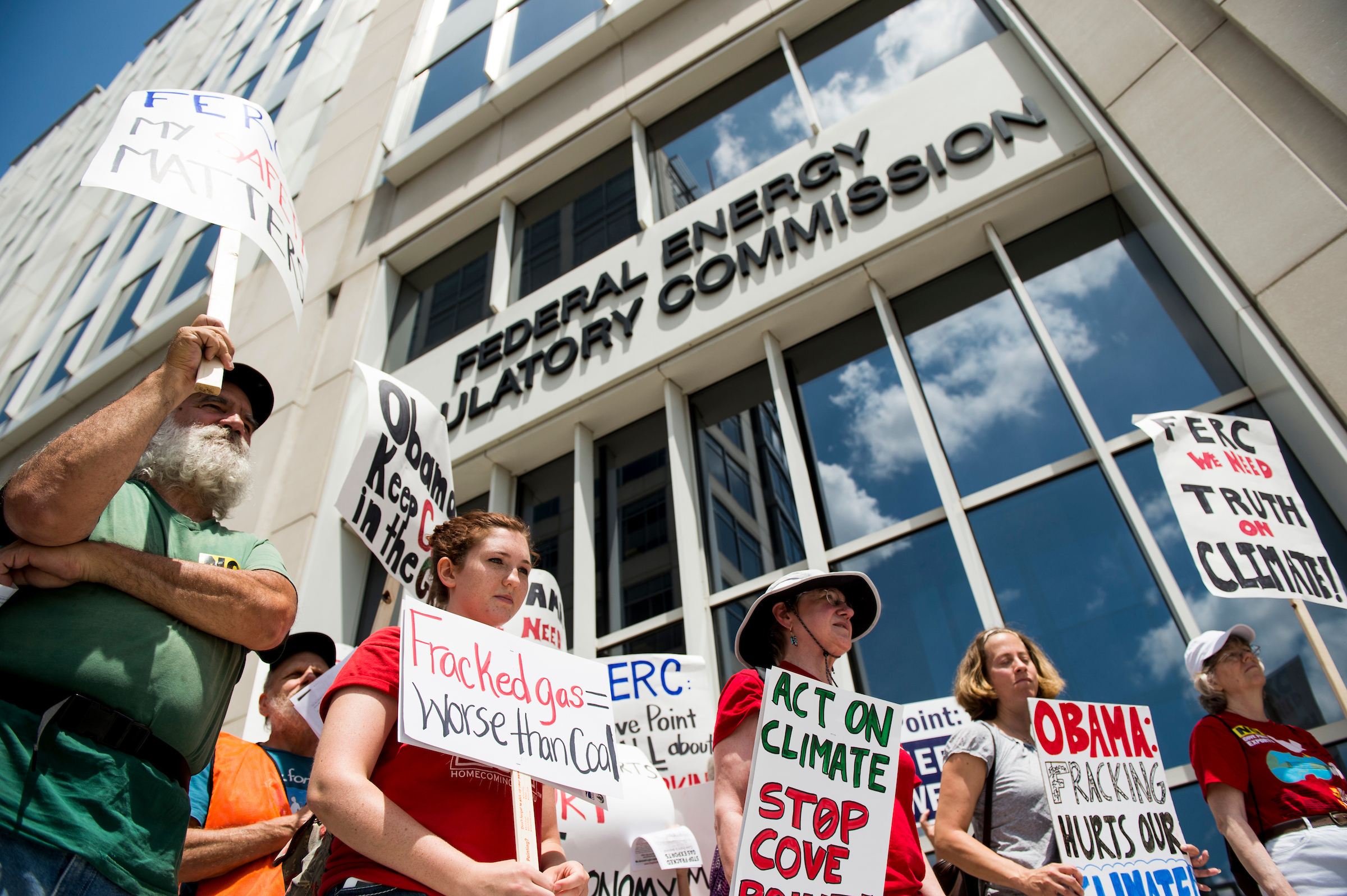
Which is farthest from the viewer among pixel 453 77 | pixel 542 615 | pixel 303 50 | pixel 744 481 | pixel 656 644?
pixel 303 50

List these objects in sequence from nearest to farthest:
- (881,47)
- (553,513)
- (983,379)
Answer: (983,379) < (553,513) < (881,47)

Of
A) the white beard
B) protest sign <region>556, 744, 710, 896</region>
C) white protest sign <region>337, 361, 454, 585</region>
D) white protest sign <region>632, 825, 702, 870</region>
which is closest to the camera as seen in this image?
the white beard

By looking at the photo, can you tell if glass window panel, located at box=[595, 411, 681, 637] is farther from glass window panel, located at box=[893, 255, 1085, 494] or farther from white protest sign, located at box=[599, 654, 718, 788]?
glass window panel, located at box=[893, 255, 1085, 494]

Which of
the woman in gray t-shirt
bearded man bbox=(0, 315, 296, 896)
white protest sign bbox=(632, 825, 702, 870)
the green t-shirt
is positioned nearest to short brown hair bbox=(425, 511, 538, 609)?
bearded man bbox=(0, 315, 296, 896)

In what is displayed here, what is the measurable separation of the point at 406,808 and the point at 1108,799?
2370 mm

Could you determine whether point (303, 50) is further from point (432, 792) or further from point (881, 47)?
point (432, 792)

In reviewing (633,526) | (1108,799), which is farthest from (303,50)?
(1108,799)

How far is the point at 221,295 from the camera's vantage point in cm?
232

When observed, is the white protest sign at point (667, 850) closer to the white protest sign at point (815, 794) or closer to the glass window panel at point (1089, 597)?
the white protest sign at point (815, 794)

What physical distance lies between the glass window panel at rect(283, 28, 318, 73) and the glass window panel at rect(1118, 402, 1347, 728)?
649 inches

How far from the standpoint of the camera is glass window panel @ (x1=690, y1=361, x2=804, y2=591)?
20.1 ft

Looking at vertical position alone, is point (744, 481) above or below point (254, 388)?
above

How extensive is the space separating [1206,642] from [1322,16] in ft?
12.8

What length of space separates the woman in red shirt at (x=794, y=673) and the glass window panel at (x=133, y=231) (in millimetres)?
18338
